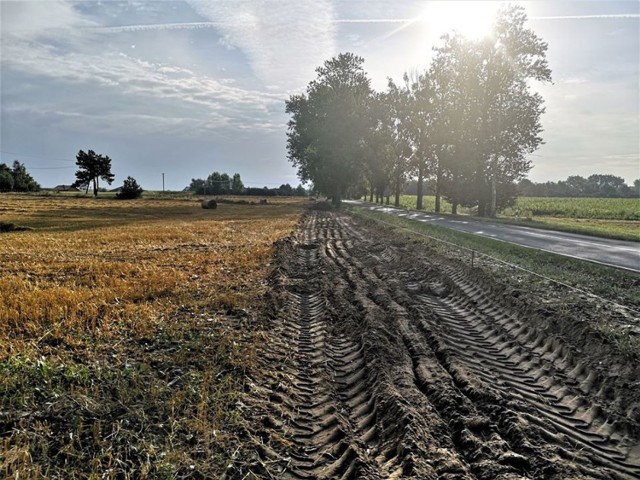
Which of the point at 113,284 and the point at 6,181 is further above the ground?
the point at 6,181

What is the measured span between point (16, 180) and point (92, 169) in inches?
620

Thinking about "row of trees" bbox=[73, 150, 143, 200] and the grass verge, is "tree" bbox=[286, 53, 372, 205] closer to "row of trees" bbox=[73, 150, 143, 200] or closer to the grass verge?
the grass verge

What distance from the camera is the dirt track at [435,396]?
3.54 metres

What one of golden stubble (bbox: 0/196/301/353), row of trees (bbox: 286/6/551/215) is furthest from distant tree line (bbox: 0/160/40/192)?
golden stubble (bbox: 0/196/301/353)

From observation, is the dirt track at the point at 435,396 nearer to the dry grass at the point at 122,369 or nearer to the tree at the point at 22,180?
the dry grass at the point at 122,369

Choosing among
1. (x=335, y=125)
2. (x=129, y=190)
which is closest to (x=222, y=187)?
(x=129, y=190)

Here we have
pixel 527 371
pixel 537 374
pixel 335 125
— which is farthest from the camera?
pixel 335 125

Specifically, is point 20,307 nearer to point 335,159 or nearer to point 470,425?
point 470,425

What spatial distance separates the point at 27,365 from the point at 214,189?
364 feet

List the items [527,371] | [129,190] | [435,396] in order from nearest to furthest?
[435,396], [527,371], [129,190]

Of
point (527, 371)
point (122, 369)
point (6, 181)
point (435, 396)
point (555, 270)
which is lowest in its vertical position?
point (527, 371)

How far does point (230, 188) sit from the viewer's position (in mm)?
116062

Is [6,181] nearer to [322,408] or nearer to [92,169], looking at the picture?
[92,169]

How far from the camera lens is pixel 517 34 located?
31438 millimetres
